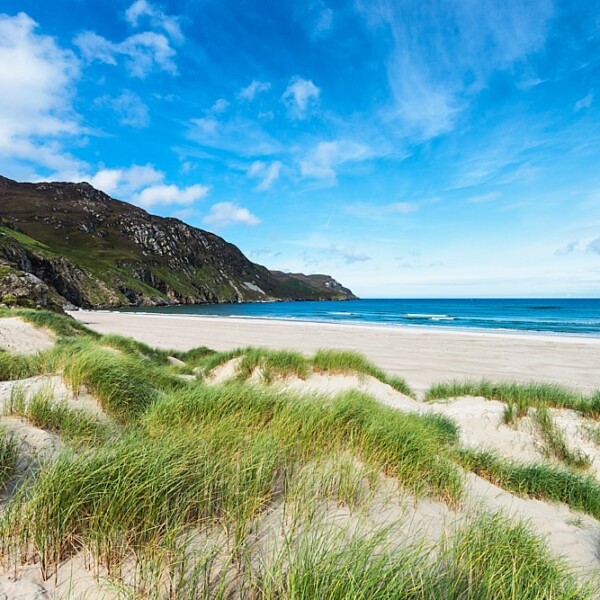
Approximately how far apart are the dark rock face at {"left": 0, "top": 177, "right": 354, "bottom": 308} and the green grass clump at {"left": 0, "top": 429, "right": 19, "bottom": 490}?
8782 centimetres

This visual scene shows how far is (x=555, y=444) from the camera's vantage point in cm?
636

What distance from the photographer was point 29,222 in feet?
484

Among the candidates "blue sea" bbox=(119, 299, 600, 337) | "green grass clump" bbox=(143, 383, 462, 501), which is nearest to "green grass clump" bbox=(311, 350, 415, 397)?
"green grass clump" bbox=(143, 383, 462, 501)

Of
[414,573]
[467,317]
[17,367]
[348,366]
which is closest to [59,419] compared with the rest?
[414,573]

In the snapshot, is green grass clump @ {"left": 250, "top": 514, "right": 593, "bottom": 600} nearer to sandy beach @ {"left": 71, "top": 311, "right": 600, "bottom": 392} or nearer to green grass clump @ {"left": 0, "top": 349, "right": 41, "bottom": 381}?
green grass clump @ {"left": 0, "top": 349, "right": 41, "bottom": 381}

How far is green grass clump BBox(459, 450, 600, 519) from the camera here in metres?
4.36

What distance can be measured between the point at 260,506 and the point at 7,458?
2.05 meters

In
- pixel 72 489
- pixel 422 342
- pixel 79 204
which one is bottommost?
pixel 422 342

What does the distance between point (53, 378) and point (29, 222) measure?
182 metres

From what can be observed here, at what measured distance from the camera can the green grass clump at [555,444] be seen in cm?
595

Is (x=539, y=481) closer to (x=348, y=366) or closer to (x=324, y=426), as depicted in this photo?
(x=324, y=426)

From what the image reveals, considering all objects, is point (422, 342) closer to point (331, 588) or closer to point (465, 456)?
point (465, 456)

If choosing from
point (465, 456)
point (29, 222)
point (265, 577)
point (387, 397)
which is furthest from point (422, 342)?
point (29, 222)

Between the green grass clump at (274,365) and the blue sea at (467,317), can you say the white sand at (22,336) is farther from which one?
the blue sea at (467,317)
